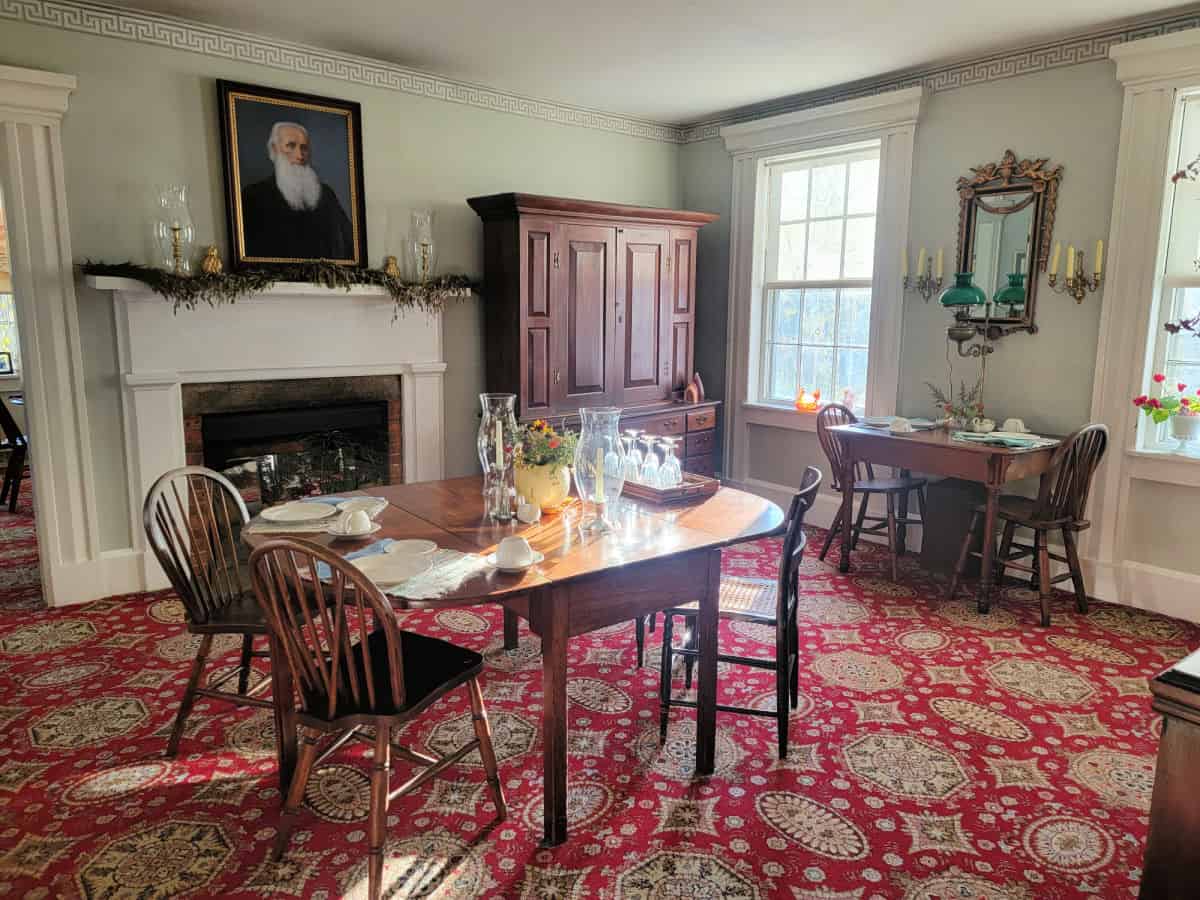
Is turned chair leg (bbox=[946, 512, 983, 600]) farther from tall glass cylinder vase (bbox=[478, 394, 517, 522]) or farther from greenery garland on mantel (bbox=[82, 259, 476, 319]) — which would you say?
greenery garland on mantel (bbox=[82, 259, 476, 319])

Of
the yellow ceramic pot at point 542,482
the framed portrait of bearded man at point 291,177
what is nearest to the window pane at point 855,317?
the framed portrait of bearded man at point 291,177

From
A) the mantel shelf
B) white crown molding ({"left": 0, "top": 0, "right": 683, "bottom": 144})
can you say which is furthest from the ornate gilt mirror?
the mantel shelf

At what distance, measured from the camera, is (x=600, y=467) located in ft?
7.92

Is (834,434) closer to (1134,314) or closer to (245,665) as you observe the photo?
(1134,314)

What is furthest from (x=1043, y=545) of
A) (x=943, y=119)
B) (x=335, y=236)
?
(x=335, y=236)

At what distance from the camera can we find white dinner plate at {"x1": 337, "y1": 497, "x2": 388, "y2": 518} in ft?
8.36

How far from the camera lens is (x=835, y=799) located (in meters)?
2.38

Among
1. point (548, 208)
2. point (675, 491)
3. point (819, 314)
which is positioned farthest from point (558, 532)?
Result: point (819, 314)

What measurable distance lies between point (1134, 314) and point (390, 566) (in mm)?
3581

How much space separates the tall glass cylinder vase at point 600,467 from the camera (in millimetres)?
2367

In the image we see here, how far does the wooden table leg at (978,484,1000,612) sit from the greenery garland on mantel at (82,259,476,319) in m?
2.94

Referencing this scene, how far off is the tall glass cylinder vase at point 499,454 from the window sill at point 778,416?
303 cm

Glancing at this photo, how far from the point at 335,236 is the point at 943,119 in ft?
10.9

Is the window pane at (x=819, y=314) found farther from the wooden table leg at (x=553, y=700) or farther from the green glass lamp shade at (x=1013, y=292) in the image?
the wooden table leg at (x=553, y=700)
